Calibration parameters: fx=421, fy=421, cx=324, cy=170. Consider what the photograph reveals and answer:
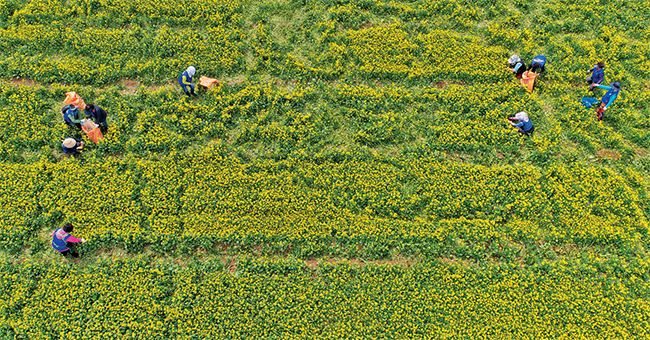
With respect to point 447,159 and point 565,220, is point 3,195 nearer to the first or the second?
point 447,159

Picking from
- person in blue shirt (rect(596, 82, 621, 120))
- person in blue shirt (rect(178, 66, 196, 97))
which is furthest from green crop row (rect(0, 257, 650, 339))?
person in blue shirt (rect(178, 66, 196, 97))

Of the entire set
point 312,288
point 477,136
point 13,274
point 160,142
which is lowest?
point 13,274

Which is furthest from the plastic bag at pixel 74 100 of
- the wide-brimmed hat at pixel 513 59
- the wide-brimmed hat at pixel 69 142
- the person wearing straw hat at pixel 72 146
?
the wide-brimmed hat at pixel 513 59

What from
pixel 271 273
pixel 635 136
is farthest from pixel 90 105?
pixel 635 136

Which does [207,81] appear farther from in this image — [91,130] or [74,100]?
[74,100]

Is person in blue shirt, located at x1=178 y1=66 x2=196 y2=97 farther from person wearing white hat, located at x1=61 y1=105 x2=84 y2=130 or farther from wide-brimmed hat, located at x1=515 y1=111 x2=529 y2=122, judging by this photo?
wide-brimmed hat, located at x1=515 y1=111 x2=529 y2=122

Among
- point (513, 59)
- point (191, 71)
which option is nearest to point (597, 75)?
point (513, 59)

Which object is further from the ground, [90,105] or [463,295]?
[90,105]
